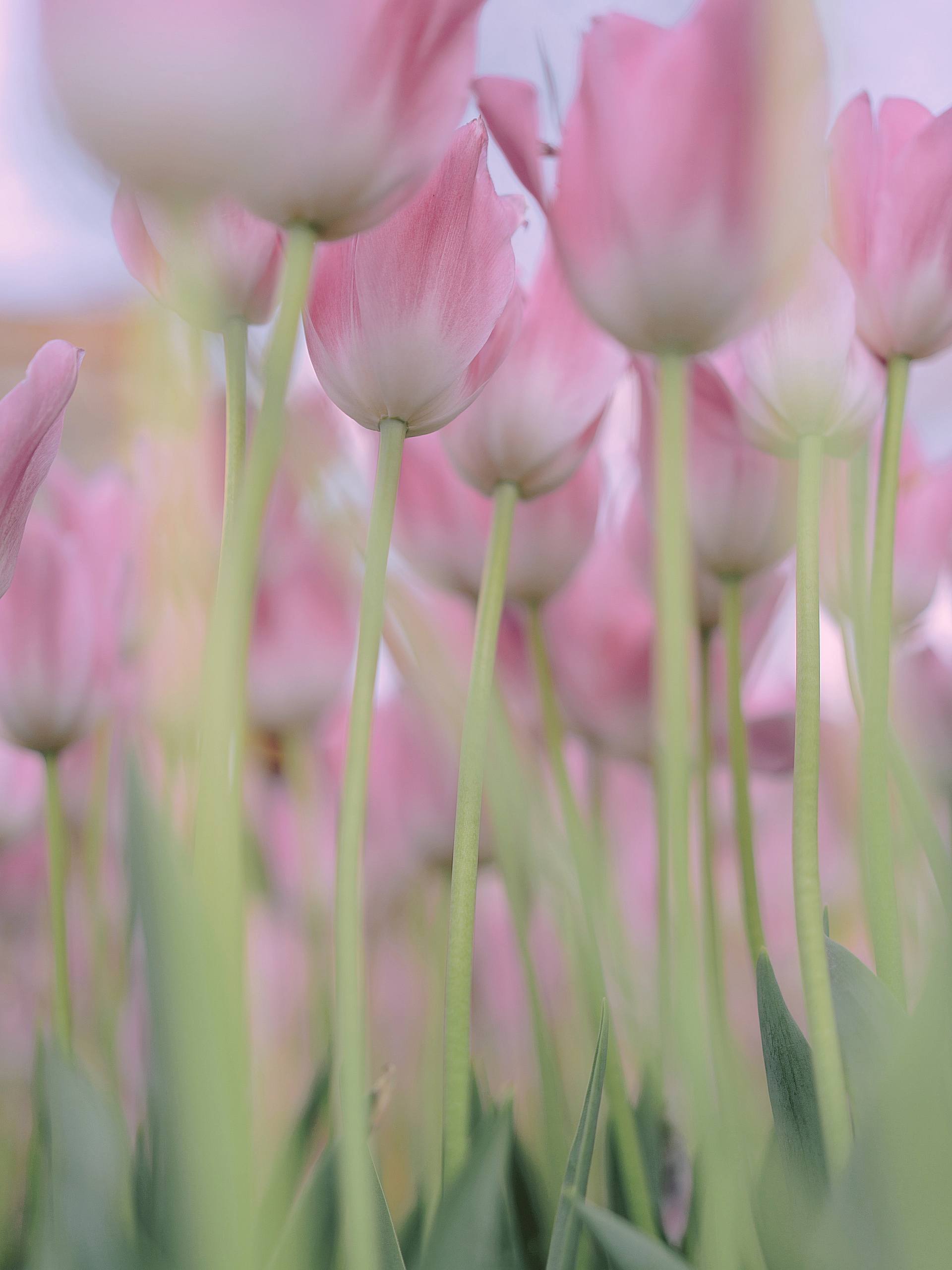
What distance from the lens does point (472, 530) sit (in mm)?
227

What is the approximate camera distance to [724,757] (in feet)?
0.93

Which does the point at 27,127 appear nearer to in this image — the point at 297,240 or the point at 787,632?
the point at 297,240

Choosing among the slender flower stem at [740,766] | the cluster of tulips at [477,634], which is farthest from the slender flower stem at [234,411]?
the slender flower stem at [740,766]

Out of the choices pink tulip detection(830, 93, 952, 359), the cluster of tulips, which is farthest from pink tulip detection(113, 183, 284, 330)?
pink tulip detection(830, 93, 952, 359)

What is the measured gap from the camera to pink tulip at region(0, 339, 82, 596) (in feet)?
0.47

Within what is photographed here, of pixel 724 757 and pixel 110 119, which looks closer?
pixel 110 119

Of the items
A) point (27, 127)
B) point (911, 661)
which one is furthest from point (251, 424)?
point (911, 661)

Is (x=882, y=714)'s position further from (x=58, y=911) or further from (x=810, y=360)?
(x=58, y=911)

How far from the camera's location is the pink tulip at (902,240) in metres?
0.18

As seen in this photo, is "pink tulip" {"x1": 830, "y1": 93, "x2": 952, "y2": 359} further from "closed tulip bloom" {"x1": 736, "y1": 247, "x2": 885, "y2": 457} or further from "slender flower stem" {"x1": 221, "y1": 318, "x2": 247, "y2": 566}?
"slender flower stem" {"x1": 221, "y1": 318, "x2": 247, "y2": 566}

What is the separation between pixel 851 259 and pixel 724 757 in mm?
137

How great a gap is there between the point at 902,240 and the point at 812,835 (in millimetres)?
106

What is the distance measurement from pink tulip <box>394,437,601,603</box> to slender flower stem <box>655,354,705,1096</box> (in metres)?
0.06

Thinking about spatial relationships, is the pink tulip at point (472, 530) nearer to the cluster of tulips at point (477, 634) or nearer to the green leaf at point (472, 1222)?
the cluster of tulips at point (477, 634)
